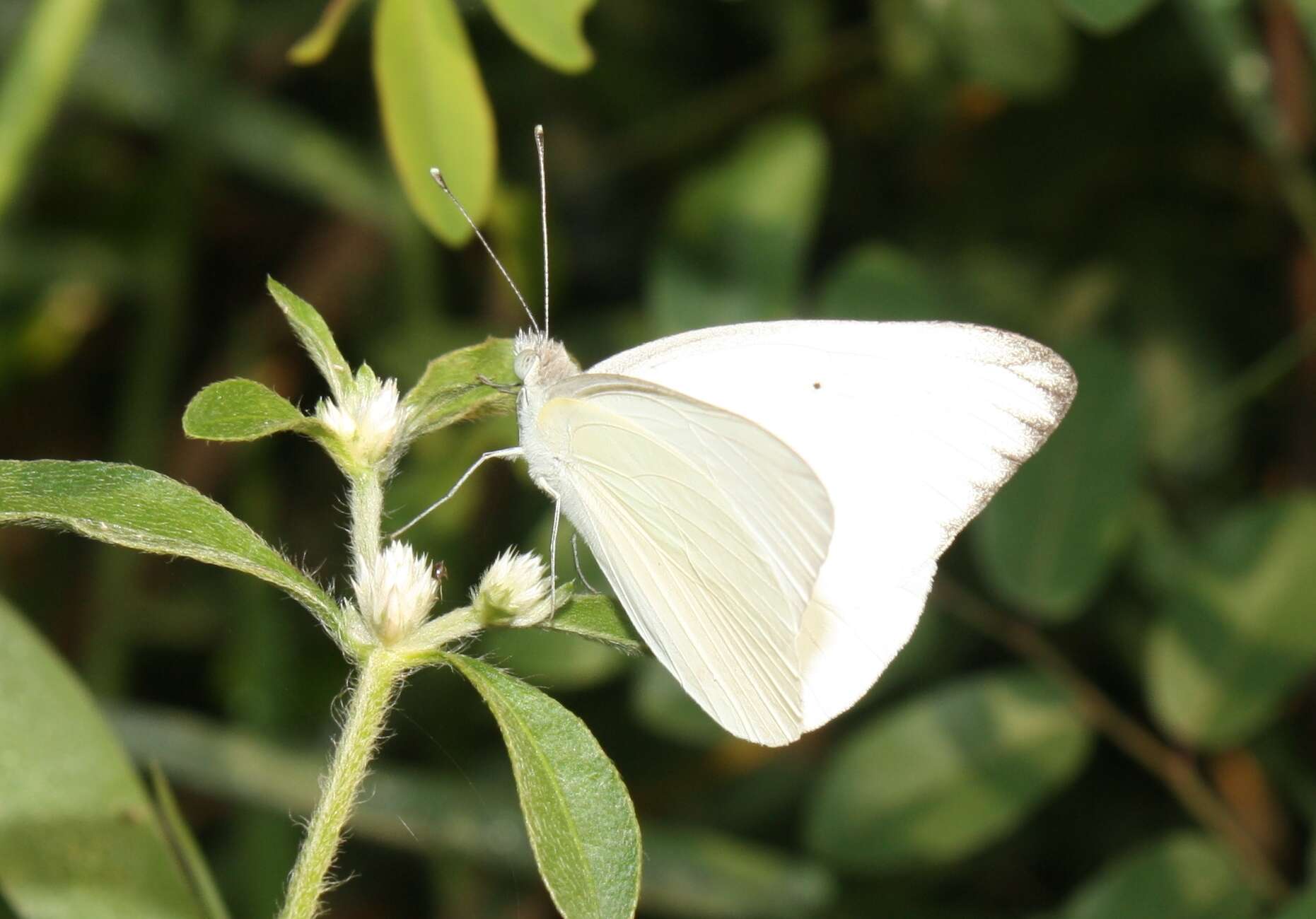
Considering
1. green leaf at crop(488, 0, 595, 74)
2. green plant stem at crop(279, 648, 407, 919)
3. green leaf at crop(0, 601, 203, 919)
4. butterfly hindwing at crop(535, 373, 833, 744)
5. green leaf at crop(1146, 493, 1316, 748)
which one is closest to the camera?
green plant stem at crop(279, 648, 407, 919)

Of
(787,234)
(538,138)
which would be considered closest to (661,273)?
(787,234)

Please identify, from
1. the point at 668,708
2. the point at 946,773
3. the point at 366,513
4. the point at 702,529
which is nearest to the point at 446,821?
the point at 668,708

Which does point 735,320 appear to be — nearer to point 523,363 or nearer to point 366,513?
point 523,363

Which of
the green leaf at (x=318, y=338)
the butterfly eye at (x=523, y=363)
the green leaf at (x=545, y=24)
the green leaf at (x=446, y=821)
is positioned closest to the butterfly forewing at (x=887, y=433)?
the butterfly eye at (x=523, y=363)

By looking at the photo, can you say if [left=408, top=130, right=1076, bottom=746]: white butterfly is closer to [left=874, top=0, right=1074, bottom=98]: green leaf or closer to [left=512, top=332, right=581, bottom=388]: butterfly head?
[left=512, top=332, right=581, bottom=388]: butterfly head

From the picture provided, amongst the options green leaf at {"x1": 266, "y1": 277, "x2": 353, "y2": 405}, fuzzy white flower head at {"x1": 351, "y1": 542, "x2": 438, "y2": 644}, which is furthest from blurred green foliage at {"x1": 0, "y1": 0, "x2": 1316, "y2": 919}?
fuzzy white flower head at {"x1": 351, "y1": 542, "x2": 438, "y2": 644}
